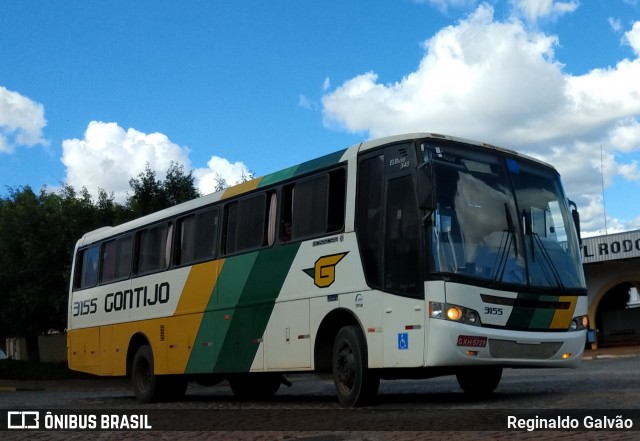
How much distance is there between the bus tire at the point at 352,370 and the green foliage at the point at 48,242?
27644 mm

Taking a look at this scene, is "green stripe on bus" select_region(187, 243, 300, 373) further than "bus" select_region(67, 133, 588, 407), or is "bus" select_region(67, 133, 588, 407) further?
"green stripe on bus" select_region(187, 243, 300, 373)

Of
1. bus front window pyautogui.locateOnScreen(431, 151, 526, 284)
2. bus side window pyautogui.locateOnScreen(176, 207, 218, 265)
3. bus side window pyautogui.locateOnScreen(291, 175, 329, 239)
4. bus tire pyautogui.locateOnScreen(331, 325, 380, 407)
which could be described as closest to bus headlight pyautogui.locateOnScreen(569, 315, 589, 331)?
bus front window pyautogui.locateOnScreen(431, 151, 526, 284)

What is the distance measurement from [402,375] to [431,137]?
3076 mm

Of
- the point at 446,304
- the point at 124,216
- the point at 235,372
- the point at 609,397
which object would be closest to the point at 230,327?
the point at 235,372

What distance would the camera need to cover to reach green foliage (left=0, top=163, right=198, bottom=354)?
38.9 meters

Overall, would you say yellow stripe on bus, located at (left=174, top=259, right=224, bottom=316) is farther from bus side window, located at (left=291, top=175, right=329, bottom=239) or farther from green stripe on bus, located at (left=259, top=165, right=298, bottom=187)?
bus side window, located at (left=291, top=175, right=329, bottom=239)

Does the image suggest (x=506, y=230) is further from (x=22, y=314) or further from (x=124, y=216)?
(x=22, y=314)

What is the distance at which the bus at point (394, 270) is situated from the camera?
10.6 meters

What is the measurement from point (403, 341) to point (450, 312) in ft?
2.35

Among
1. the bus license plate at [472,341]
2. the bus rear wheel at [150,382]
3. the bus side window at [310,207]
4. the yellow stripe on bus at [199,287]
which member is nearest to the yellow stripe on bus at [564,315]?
the bus license plate at [472,341]

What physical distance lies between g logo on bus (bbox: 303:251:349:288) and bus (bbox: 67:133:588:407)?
0.03m

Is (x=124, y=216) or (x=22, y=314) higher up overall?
(x=124, y=216)

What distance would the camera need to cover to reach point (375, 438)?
799 cm

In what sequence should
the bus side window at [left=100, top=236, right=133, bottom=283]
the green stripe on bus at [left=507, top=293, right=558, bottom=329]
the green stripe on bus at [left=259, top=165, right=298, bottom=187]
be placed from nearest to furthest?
the green stripe on bus at [left=507, top=293, right=558, bottom=329]
the green stripe on bus at [left=259, top=165, right=298, bottom=187]
the bus side window at [left=100, top=236, right=133, bottom=283]
